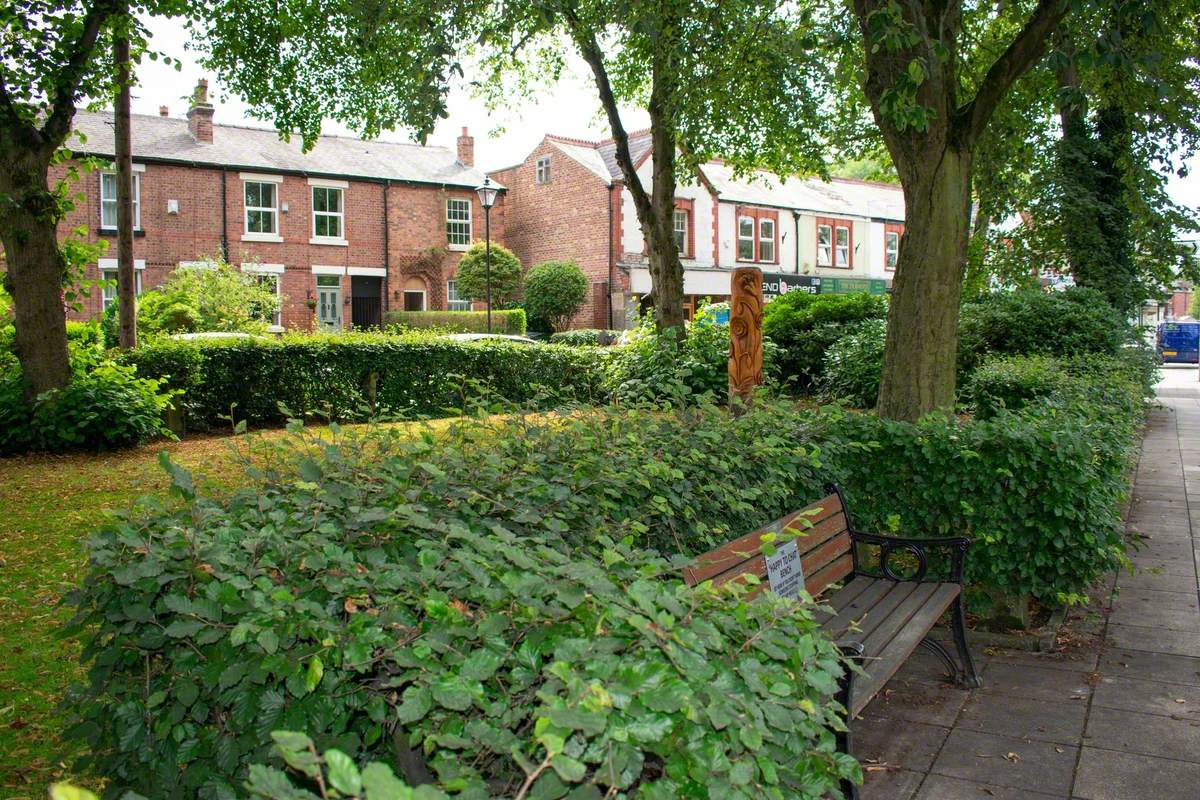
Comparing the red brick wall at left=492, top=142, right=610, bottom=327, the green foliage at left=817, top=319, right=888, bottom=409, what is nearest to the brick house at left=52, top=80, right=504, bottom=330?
the red brick wall at left=492, top=142, right=610, bottom=327

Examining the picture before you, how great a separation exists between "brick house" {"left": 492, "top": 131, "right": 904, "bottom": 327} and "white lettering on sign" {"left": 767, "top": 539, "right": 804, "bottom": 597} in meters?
29.8

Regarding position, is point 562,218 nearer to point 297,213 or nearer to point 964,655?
point 297,213

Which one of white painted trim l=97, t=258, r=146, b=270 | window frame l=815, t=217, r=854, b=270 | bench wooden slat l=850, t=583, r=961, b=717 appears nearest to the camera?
bench wooden slat l=850, t=583, r=961, b=717

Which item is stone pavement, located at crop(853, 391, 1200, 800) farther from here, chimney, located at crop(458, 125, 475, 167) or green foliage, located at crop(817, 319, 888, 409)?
chimney, located at crop(458, 125, 475, 167)

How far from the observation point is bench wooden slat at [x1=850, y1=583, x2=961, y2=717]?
3.65m

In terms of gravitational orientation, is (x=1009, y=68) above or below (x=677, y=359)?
above

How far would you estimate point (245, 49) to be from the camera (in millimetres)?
13508

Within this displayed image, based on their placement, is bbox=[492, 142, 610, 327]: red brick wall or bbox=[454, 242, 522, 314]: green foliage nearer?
bbox=[454, 242, 522, 314]: green foliage

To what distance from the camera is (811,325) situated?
60.1ft

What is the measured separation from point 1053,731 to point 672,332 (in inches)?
450

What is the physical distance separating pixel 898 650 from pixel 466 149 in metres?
36.9

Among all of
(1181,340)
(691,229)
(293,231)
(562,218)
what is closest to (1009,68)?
(293,231)

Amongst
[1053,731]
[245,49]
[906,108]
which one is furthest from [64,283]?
[1053,731]

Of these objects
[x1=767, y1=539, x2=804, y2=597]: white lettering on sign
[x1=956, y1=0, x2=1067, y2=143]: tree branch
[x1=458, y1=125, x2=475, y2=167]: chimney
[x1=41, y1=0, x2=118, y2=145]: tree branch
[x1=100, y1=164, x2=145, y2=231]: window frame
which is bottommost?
[x1=767, y1=539, x2=804, y2=597]: white lettering on sign
